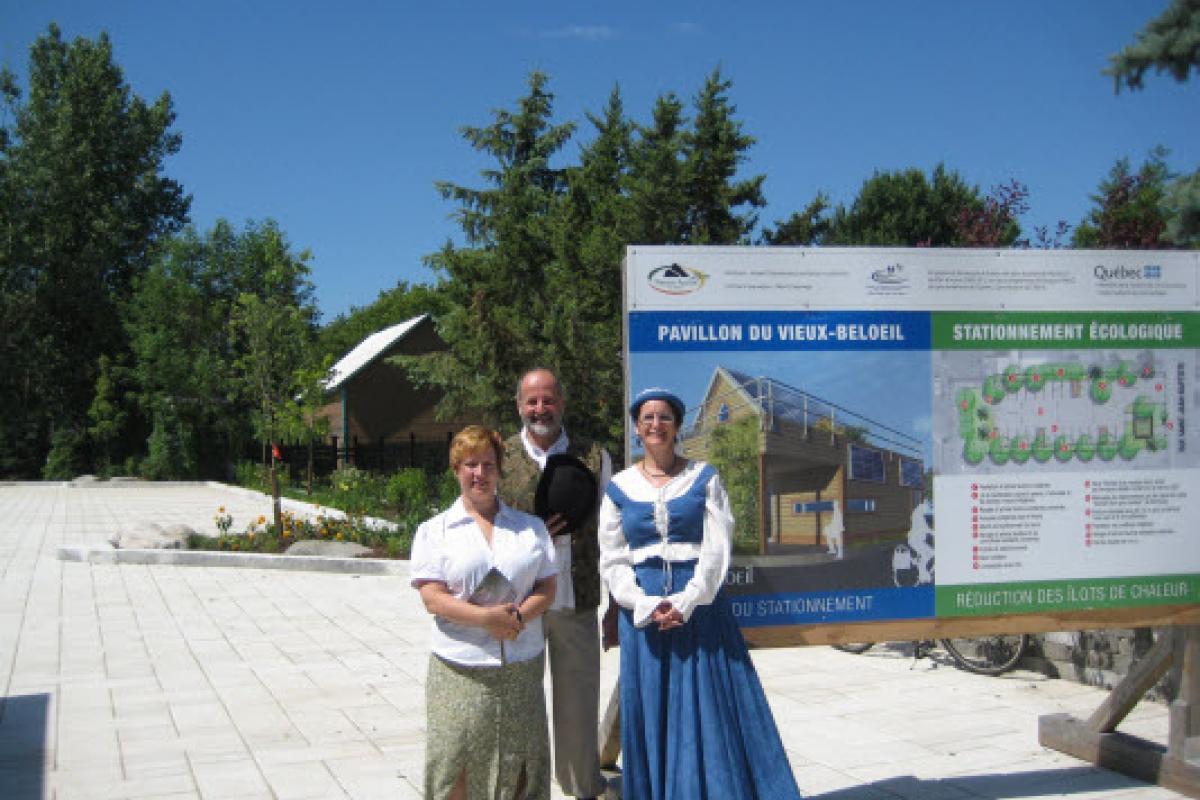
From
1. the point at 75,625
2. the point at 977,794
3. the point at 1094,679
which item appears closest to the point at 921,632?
the point at 977,794

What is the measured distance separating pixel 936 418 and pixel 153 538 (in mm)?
13448

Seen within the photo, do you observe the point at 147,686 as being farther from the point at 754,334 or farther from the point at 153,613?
the point at 754,334

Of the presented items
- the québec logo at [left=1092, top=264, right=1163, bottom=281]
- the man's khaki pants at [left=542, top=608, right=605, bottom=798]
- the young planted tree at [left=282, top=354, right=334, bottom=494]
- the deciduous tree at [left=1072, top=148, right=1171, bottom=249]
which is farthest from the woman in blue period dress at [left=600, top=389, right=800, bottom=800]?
the deciduous tree at [left=1072, top=148, right=1171, bottom=249]

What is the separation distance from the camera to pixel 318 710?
6.87 metres

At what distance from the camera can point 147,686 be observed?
7590mm

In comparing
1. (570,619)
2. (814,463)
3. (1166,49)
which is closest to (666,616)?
(570,619)

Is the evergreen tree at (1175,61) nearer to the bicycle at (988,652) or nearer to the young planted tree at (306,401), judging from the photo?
the bicycle at (988,652)

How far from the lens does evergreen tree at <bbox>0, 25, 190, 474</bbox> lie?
44.1m

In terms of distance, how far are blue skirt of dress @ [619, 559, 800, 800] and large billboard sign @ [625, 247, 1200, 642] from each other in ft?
2.14

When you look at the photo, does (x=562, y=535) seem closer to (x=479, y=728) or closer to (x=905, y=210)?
(x=479, y=728)

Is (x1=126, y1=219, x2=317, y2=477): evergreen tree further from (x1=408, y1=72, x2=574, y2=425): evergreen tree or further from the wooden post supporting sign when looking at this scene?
the wooden post supporting sign

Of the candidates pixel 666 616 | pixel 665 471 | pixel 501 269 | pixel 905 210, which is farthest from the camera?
pixel 905 210

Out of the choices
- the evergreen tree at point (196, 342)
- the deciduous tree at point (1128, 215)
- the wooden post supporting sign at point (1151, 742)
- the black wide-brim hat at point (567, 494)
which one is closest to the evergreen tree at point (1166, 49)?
the deciduous tree at point (1128, 215)

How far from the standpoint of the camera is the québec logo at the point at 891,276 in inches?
197
